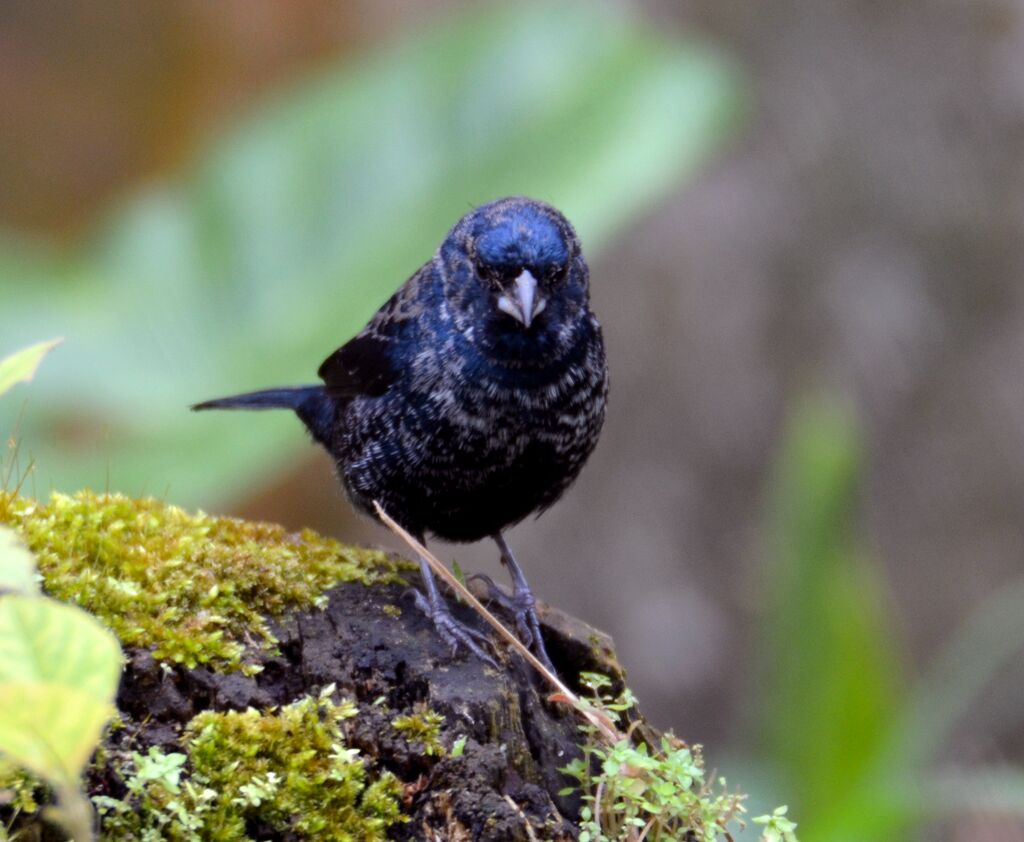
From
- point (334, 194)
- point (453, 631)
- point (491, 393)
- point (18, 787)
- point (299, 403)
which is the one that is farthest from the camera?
point (334, 194)

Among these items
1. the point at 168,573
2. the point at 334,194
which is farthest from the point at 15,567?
the point at 334,194

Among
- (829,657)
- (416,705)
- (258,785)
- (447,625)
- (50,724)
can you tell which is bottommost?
(50,724)

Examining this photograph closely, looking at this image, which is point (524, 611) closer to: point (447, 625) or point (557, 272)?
point (447, 625)

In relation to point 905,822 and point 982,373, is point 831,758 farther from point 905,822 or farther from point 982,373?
point 982,373

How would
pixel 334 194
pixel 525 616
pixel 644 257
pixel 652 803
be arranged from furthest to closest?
pixel 644 257 < pixel 334 194 < pixel 525 616 < pixel 652 803

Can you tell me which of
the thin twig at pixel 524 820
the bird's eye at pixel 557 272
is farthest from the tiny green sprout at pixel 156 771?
the bird's eye at pixel 557 272

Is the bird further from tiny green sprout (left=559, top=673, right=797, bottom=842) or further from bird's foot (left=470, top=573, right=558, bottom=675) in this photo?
tiny green sprout (left=559, top=673, right=797, bottom=842)

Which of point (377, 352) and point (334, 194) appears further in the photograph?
point (334, 194)
